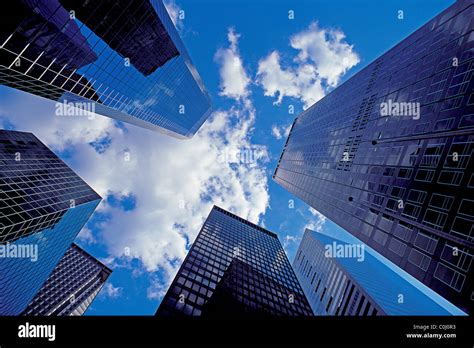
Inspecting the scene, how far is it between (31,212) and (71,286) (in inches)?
3829

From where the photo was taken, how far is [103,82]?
127 feet

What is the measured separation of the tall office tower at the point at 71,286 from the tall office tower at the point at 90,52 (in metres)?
89.9

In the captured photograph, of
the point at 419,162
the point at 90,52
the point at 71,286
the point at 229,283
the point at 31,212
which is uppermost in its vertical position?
the point at 419,162

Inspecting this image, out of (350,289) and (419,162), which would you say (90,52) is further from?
(350,289)

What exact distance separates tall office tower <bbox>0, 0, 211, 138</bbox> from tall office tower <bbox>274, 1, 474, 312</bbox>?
39.4 meters

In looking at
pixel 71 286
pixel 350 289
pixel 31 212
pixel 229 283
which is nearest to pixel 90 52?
Result: pixel 31 212

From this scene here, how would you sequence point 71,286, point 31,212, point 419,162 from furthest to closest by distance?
1. point 71,286
2. point 31,212
3. point 419,162

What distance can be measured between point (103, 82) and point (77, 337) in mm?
39823

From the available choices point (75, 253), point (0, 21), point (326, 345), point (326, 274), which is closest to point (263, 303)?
point (326, 345)

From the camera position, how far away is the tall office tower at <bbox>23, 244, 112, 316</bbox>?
100675 millimetres

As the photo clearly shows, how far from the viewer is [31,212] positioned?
1678 inches

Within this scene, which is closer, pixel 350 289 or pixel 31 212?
pixel 31 212

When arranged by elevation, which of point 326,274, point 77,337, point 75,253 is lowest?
point 75,253

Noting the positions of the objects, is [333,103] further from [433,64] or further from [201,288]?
[201,288]
